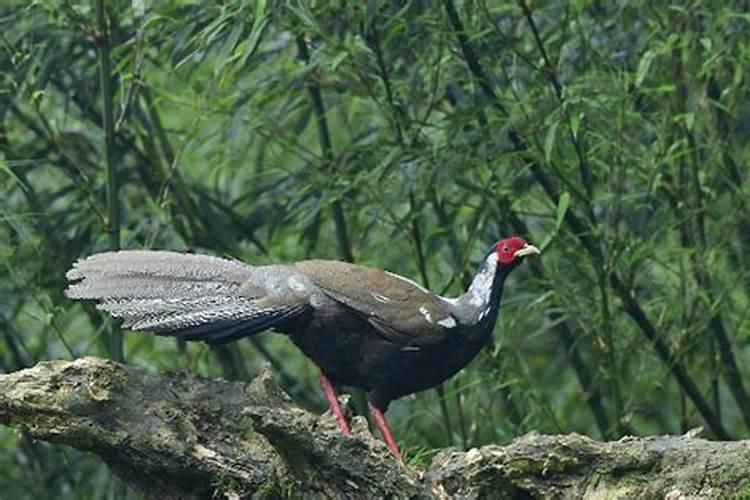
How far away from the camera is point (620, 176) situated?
6609 mm

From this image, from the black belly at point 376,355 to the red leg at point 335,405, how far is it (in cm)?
3

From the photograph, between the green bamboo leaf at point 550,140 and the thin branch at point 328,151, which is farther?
the thin branch at point 328,151

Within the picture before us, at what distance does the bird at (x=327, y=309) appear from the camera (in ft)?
16.1

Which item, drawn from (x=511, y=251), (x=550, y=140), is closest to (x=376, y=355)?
(x=511, y=251)

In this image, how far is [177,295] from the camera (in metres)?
4.95

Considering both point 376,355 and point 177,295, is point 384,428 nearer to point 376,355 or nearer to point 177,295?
point 376,355

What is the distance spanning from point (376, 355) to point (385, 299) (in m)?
0.14

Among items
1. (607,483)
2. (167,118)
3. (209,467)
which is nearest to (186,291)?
(209,467)

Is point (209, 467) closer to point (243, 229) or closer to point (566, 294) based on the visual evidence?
point (566, 294)

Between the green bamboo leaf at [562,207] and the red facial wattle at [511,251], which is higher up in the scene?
the green bamboo leaf at [562,207]

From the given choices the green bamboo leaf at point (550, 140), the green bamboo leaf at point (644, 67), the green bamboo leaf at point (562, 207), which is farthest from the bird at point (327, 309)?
the green bamboo leaf at point (644, 67)

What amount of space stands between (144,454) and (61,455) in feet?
10.4

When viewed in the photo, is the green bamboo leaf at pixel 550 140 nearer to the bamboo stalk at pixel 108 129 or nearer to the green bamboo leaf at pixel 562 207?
the green bamboo leaf at pixel 562 207

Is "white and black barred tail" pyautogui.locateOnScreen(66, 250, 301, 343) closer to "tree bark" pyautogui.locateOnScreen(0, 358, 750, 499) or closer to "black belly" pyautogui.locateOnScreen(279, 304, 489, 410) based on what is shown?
"black belly" pyautogui.locateOnScreen(279, 304, 489, 410)
